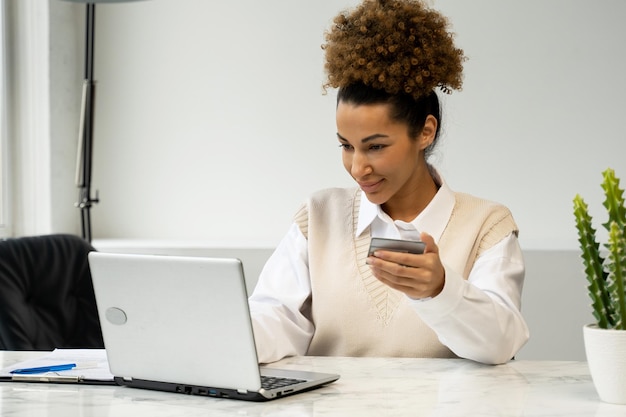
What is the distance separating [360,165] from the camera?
2.04 m

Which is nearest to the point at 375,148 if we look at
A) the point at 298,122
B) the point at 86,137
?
the point at 298,122

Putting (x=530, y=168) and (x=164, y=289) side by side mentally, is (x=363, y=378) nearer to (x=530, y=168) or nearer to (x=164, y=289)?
(x=164, y=289)

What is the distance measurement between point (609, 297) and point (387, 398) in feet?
1.25

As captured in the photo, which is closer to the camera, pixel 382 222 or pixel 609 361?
pixel 609 361

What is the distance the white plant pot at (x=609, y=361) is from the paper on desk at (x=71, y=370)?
0.81 m

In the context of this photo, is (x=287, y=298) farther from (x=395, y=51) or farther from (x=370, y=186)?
(x=395, y=51)

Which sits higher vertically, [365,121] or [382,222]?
[365,121]

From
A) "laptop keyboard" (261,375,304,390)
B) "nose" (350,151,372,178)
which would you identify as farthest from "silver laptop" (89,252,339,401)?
"nose" (350,151,372,178)

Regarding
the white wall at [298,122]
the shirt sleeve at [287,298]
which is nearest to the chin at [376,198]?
the shirt sleeve at [287,298]

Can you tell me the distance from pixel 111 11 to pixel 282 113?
0.89 metres

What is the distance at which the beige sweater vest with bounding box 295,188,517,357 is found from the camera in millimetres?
2043

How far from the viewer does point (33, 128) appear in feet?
12.3

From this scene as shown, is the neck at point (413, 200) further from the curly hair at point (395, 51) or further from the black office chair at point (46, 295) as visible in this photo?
the black office chair at point (46, 295)

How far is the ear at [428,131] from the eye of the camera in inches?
84.4
